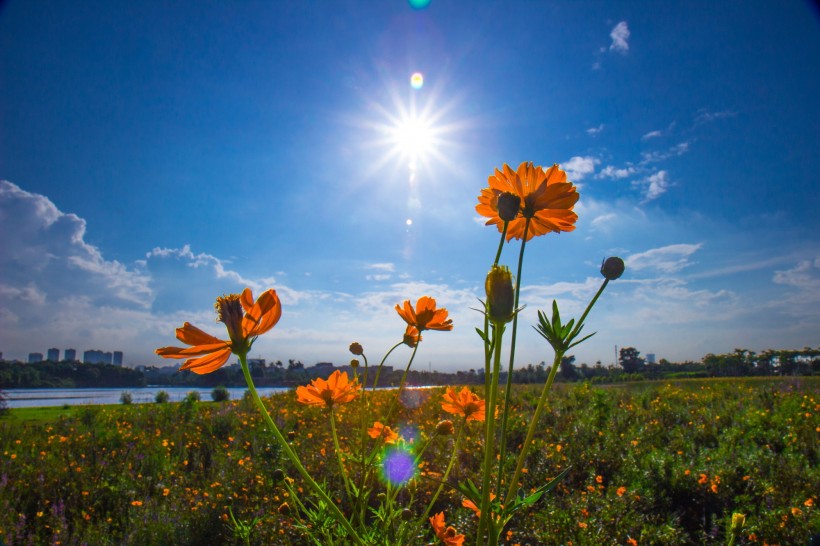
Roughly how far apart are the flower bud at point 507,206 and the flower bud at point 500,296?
0.38 ft

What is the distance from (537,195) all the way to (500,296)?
0.24 m

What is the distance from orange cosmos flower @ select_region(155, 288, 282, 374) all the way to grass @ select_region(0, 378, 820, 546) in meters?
1.24

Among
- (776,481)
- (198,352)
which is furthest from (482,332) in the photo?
(776,481)

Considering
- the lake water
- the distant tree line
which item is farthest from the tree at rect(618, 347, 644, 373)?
the lake water

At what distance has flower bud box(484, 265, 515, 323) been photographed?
582mm

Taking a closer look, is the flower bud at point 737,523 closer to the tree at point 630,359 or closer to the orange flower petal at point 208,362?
the orange flower petal at point 208,362

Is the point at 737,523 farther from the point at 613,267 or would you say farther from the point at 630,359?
the point at 630,359

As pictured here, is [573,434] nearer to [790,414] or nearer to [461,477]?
[461,477]

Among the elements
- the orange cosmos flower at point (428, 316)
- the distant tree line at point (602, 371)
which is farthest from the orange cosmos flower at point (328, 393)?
the distant tree line at point (602, 371)

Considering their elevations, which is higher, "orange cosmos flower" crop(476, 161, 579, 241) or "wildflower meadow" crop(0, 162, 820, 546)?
"orange cosmos flower" crop(476, 161, 579, 241)

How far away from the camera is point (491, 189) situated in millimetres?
795

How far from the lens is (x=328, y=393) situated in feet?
3.72

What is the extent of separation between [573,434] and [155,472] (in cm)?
402

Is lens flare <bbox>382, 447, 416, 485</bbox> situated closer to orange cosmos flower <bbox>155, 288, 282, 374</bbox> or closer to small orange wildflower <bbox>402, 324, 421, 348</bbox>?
small orange wildflower <bbox>402, 324, 421, 348</bbox>
